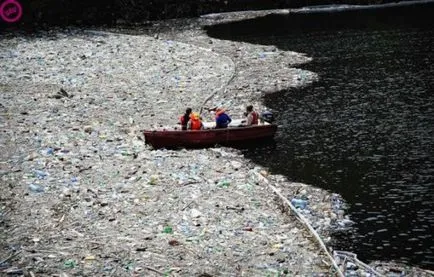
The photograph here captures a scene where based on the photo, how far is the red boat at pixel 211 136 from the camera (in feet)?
67.8

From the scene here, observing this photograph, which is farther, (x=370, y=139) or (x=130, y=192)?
(x=370, y=139)

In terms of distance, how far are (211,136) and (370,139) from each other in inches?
267

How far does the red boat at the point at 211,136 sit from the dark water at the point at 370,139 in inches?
30.3

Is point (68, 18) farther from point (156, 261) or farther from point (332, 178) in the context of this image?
point (156, 261)

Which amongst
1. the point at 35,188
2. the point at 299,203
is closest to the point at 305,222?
the point at 299,203

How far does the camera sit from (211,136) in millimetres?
21422

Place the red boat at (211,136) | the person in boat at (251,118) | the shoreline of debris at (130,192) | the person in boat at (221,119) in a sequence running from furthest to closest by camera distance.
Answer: the person in boat at (251,118) → the person in boat at (221,119) → the red boat at (211,136) → the shoreline of debris at (130,192)

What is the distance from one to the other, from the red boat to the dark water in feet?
2.52

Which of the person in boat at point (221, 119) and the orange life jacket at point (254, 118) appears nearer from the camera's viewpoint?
the person in boat at point (221, 119)

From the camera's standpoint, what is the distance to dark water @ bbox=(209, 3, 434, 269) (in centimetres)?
1470

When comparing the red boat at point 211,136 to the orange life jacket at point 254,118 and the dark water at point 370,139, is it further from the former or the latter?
the dark water at point 370,139

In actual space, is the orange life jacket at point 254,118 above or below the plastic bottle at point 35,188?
above

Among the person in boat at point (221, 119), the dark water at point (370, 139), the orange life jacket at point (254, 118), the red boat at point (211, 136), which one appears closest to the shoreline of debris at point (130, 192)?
the red boat at point (211, 136)

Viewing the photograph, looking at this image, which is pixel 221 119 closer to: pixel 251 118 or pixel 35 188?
pixel 251 118
